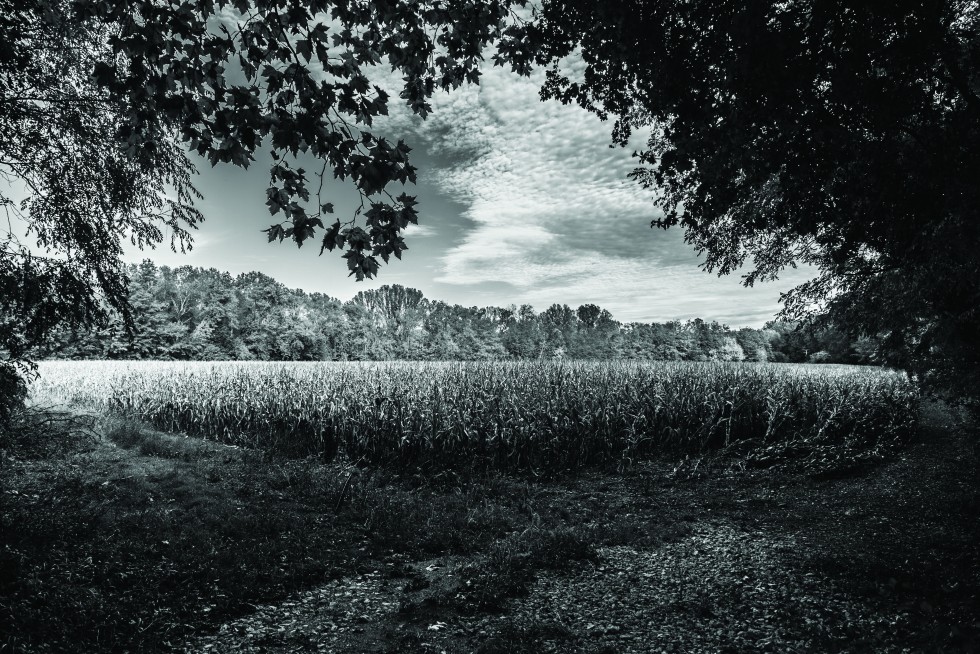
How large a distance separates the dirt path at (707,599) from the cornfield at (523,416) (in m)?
→ 3.99

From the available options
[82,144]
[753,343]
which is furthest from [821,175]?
[753,343]

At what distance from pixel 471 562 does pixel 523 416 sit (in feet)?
17.9

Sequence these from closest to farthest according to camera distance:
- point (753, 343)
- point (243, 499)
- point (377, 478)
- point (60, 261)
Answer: point (60, 261) < point (243, 499) < point (377, 478) < point (753, 343)

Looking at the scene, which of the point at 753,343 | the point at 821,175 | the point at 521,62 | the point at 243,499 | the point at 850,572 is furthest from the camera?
the point at 753,343

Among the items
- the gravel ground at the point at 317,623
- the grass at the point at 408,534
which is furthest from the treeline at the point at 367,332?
the gravel ground at the point at 317,623

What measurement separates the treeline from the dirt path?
140 feet

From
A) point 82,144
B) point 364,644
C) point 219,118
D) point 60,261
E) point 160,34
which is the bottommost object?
point 364,644

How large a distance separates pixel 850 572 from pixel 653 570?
197cm

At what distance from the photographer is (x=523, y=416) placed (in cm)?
1127

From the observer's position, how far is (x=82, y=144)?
7918mm

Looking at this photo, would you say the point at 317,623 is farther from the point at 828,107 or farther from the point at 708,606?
the point at 828,107

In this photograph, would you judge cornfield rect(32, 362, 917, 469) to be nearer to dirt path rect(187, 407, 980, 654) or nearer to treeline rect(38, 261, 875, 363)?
dirt path rect(187, 407, 980, 654)

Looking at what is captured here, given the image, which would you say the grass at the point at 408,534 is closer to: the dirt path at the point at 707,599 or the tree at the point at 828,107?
the dirt path at the point at 707,599

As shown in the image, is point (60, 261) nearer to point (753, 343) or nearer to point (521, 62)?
point (521, 62)
